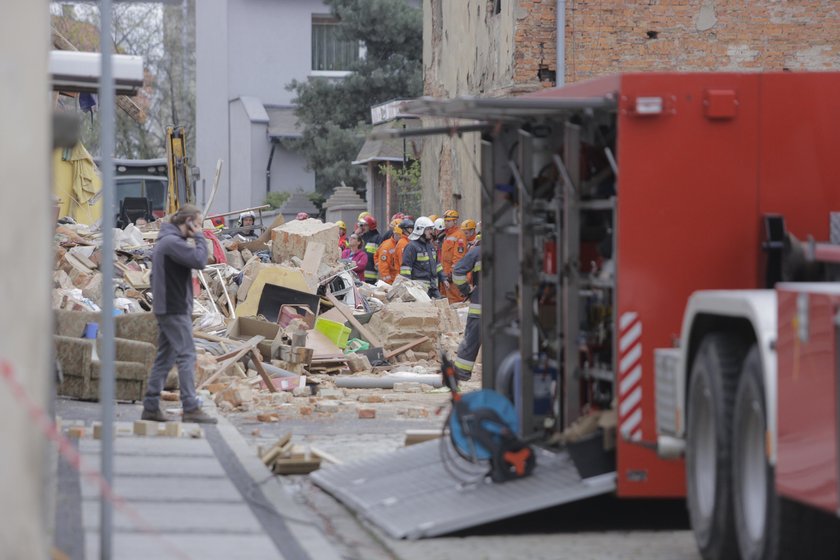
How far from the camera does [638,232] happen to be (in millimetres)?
8680

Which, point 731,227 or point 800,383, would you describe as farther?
point 731,227

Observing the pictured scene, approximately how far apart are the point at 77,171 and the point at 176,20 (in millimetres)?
35747

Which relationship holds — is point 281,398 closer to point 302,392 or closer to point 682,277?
point 302,392

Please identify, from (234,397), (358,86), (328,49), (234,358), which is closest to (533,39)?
(234,358)

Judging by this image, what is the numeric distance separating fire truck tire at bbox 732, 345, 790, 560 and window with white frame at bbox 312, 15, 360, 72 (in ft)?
167

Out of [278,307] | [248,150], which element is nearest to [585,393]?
[278,307]

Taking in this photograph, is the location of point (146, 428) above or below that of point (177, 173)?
below

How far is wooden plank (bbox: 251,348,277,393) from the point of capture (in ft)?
53.9

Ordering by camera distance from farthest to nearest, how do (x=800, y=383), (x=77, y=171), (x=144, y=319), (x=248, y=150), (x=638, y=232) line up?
1. (x=248, y=150)
2. (x=77, y=171)
3. (x=144, y=319)
4. (x=638, y=232)
5. (x=800, y=383)

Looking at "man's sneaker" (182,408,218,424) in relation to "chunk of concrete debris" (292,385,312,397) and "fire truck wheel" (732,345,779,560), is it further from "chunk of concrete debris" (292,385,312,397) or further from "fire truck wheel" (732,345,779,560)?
"fire truck wheel" (732,345,779,560)

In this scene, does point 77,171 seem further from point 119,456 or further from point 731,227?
point 731,227

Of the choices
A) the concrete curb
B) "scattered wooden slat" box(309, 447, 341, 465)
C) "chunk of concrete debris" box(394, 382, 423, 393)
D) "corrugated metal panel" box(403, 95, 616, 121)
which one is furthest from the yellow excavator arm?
"corrugated metal panel" box(403, 95, 616, 121)

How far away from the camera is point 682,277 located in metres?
8.71

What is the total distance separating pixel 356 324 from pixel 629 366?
38.0 ft
